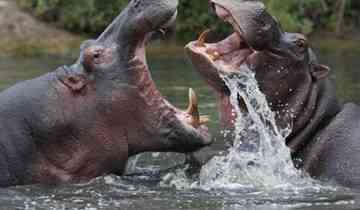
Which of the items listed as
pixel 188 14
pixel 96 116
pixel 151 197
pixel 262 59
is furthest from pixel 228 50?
pixel 188 14

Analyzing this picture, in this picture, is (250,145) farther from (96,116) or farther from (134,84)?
(96,116)

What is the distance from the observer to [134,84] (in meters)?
7.46

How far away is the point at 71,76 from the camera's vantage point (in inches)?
292

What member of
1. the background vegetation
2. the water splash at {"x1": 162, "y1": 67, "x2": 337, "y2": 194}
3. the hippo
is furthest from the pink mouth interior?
the background vegetation

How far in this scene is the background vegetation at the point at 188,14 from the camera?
79.6ft

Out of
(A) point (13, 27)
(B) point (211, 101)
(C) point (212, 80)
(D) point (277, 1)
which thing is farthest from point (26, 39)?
(C) point (212, 80)

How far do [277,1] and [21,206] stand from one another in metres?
16.3

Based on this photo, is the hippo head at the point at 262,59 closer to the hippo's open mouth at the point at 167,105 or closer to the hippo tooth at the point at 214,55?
the hippo tooth at the point at 214,55

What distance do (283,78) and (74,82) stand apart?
1.54m

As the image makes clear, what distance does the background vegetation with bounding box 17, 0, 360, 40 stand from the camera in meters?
24.3

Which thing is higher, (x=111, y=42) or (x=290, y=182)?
(x=111, y=42)

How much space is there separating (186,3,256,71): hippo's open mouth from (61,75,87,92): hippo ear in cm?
87

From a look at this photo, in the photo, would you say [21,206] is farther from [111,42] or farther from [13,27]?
[13,27]

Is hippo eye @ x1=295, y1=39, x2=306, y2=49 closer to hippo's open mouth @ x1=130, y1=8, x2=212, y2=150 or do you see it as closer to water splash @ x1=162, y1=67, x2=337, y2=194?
water splash @ x1=162, y1=67, x2=337, y2=194
